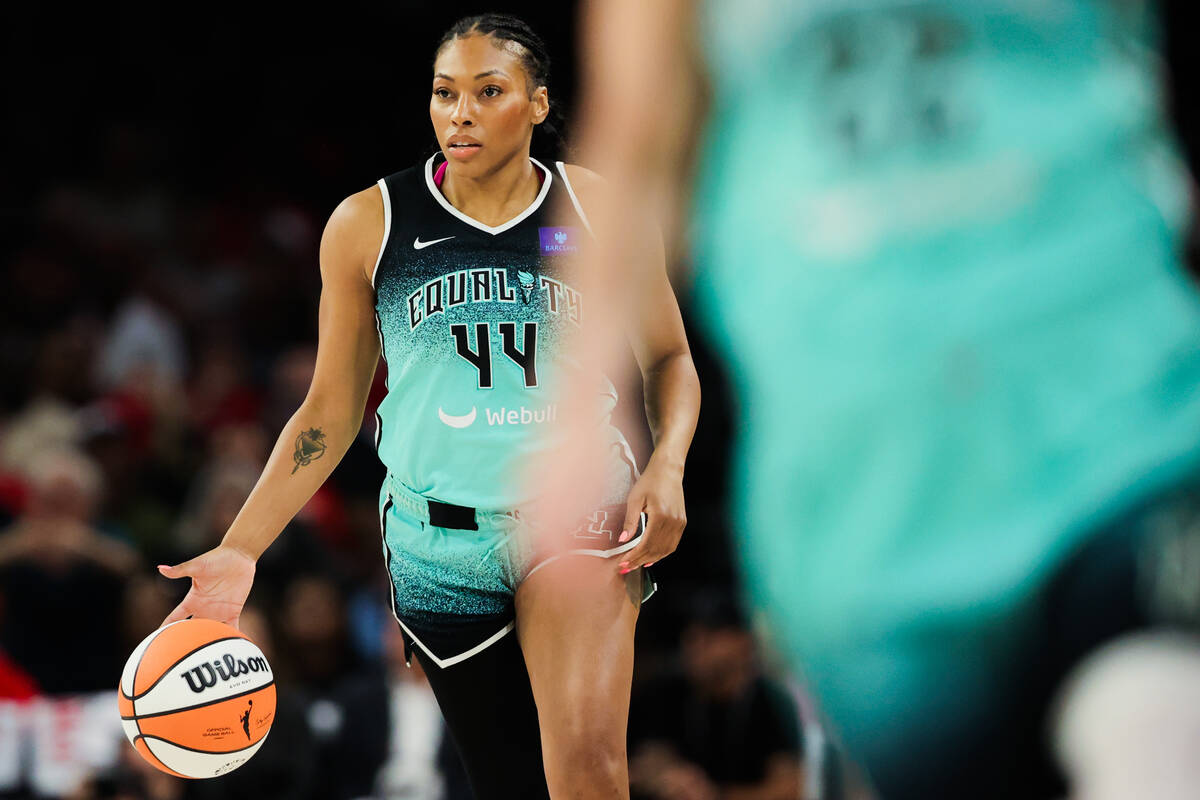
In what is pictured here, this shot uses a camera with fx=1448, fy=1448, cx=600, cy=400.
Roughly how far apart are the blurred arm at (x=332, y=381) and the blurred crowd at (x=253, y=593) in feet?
7.43

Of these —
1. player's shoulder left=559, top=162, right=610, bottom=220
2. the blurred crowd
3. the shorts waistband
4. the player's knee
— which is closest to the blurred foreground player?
player's shoulder left=559, top=162, right=610, bottom=220

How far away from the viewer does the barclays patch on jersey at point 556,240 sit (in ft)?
12.6

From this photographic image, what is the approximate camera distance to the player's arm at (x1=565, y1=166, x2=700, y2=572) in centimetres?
338

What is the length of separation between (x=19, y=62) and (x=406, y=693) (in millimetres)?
6709

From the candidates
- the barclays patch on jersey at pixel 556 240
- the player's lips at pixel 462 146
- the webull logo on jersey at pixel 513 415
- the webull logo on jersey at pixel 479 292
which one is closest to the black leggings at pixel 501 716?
the webull logo on jersey at pixel 513 415

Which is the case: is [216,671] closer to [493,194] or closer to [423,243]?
[423,243]

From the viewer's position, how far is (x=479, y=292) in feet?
12.5

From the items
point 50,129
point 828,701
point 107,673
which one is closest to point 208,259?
point 50,129

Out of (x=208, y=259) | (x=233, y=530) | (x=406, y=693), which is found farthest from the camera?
(x=208, y=259)

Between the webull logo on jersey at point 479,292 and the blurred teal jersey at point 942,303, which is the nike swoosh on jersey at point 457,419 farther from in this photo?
the blurred teal jersey at point 942,303

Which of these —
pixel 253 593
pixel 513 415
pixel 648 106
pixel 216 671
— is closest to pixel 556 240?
pixel 513 415

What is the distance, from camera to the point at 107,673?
766cm

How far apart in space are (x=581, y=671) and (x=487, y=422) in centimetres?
68

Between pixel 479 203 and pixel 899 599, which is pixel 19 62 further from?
pixel 899 599
